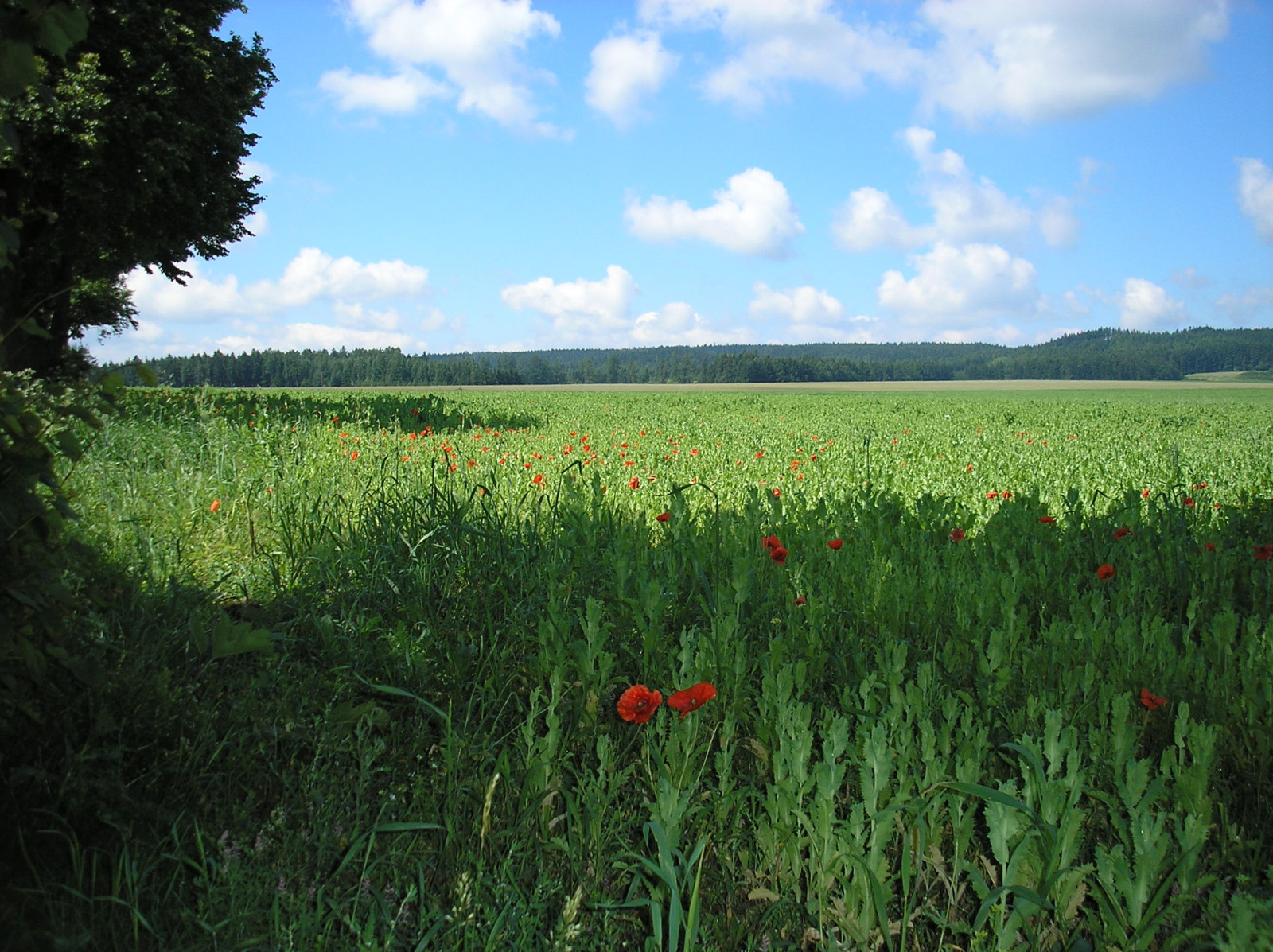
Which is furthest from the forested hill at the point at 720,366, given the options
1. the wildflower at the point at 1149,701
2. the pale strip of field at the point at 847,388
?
the wildflower at the point at 1149,701

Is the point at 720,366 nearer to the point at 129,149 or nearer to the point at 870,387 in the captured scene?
the point at 870,387

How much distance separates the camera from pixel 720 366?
102m

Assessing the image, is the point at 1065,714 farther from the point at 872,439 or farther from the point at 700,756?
the point at 872,439

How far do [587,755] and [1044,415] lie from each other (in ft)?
68.1

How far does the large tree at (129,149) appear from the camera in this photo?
15.1 m

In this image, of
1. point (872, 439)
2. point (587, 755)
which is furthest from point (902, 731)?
point (872, 439)

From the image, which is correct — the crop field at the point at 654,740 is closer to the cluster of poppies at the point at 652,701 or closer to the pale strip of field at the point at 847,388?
the cluster of poppies at the point at 652,701

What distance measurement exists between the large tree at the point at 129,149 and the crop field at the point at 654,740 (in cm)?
1407

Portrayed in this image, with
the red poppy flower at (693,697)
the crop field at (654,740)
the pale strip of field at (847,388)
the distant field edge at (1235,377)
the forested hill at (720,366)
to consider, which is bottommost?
the crop field at (654,740)

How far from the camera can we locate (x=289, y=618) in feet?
11.3

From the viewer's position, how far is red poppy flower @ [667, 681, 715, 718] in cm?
211

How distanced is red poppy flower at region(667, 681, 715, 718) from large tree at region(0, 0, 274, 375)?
51.5 feet

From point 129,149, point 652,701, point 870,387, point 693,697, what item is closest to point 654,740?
point 652,701

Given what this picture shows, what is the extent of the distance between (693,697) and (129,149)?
61.7ft
